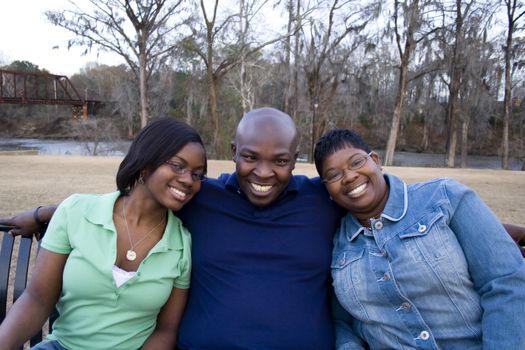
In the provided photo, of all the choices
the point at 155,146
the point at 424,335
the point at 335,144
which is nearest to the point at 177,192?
the point at 155,146

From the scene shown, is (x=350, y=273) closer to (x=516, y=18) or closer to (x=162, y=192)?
(x=162, y=192)

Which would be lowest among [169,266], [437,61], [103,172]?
[103,172]

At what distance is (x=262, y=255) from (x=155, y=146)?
2.17 feet

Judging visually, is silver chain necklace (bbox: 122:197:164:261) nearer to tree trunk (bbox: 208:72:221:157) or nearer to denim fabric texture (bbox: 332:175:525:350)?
denim fabric texture (bbox: 332:175:525:350)

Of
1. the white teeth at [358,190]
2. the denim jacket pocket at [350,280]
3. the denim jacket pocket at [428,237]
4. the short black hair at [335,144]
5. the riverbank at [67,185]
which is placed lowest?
the riverbank at [67,185]

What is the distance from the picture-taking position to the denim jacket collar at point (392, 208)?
1879mm

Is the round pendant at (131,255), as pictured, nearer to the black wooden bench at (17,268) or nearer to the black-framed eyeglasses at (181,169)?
the black-framed eyeglasses at (181,169)

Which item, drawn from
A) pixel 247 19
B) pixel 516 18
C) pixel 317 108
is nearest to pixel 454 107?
pixel 516 18

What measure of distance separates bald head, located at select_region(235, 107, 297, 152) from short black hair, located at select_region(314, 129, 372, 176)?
13 cm

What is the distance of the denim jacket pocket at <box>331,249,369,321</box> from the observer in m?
1.87

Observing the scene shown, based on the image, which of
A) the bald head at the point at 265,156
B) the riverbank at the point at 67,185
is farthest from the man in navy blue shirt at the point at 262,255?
the riverbank at the point at 67,185

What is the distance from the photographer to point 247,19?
2509 centimetres

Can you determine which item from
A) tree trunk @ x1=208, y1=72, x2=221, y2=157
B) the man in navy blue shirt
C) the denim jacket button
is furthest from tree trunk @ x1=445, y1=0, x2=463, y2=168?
the denim jacket button

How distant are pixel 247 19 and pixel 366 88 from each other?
8610 mm
